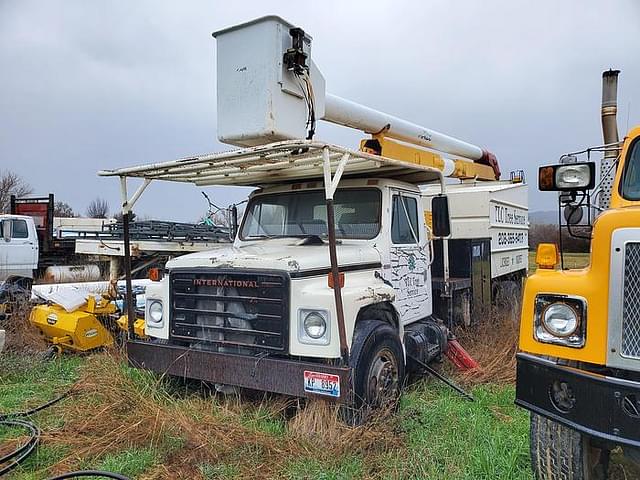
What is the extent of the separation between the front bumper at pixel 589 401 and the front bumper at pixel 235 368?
1.31 m

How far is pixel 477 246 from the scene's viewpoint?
7.46m

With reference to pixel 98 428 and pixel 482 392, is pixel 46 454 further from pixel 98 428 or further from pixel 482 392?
pixel 482 392

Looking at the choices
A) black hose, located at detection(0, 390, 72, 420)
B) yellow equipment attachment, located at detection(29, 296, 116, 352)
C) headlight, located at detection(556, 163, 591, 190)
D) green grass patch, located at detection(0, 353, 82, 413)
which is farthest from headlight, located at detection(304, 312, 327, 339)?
yellow equipment attachment, located at detection(29, 296, 116, 352)

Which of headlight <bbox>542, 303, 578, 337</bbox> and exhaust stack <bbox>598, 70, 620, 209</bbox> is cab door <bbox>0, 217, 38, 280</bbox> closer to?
exhaust stack <bbox>598, 70, 620, 209</bbox>

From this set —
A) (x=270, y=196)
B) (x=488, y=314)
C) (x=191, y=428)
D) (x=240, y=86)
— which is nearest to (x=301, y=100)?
(x=240, y=86)

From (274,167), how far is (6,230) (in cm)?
1159

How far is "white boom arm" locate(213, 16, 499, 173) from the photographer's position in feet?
14.3

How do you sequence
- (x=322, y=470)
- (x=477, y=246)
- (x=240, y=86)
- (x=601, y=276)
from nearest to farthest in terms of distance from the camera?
(x=601, y=276), (x=322, y=470), (x=240, y=86), (x=477, y=246)

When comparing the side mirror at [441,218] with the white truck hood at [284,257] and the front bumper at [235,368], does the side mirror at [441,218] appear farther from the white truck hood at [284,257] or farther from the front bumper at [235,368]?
the front bumper at [235,368]

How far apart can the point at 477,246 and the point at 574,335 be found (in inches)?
191

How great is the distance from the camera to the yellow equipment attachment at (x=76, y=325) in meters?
6.25

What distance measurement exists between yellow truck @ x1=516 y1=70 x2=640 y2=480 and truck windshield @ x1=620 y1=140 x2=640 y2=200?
68 centimetres

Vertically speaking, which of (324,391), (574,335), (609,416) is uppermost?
(574,335)

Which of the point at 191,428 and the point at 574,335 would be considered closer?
the point at 574,335
